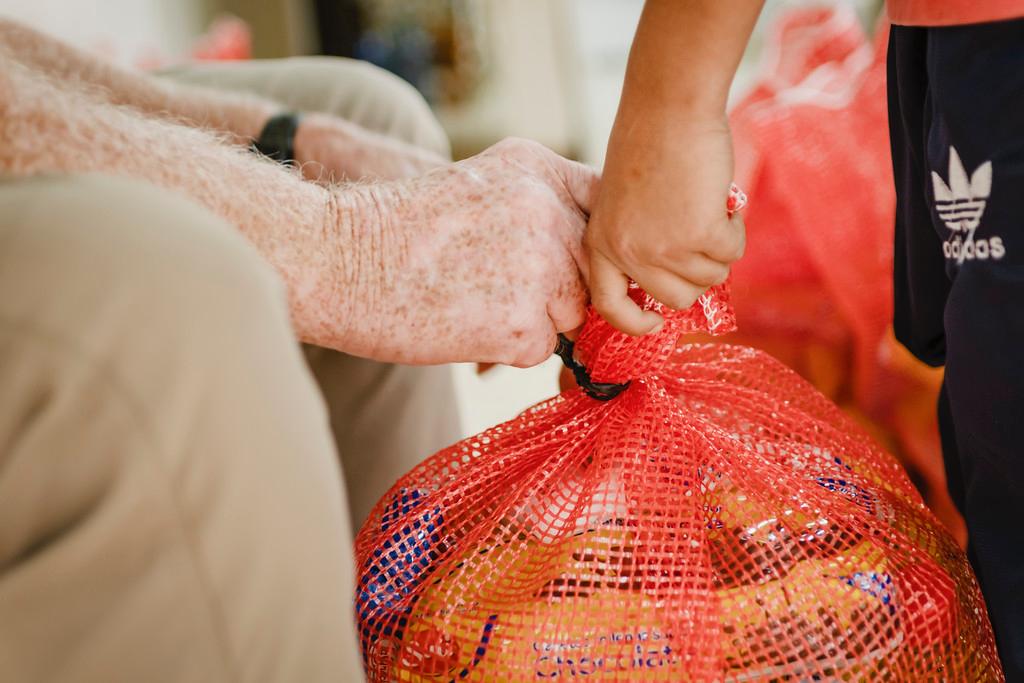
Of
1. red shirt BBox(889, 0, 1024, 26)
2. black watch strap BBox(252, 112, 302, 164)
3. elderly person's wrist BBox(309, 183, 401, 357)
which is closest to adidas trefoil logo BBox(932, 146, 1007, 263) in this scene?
red shirt BBox(889, 0, 1024, 26)

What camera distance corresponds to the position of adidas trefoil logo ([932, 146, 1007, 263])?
0.50m

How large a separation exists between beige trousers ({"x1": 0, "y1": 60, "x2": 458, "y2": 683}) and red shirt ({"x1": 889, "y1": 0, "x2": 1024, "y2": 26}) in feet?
1.31

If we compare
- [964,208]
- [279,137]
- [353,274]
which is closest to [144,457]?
[353,274]

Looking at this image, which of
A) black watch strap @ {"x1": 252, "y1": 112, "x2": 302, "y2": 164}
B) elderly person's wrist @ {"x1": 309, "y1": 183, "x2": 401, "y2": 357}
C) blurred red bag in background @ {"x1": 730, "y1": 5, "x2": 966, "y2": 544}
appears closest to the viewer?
elderly person's wrist @ {"x1": 309, "y1": 183, "x2": 401, "y2": 357}

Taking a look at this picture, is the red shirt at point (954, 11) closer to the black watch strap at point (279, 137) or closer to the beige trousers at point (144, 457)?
the beige trousers at point (144, 457)

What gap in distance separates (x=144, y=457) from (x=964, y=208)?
1.50ft

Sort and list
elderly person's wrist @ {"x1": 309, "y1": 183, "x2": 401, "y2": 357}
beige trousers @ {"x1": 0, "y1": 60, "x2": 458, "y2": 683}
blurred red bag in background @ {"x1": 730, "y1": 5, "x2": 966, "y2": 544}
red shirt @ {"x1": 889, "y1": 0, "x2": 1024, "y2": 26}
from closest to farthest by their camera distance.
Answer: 1. beige trousers @ {"x1": 0, "y1": 60, "x2": 458, "y2": 683}
2. red shirt @ {"x1": 889, "y1": 0, "x2": 1024, "y2": 26}
3. elderly person's wrist @ {"x1": 309, "y1": 183, "x2": 401, "y2": 357}
4. blurred red bag in background @ {"x1": 730, "y1": 5, "x2": 966, "y2": 544}

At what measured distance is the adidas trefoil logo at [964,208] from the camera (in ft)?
1.63

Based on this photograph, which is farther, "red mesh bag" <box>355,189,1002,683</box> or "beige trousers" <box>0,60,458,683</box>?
"red mesh bag" <box>355,189,1002,683</box>

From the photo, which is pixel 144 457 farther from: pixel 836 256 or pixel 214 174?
pixel 836 256

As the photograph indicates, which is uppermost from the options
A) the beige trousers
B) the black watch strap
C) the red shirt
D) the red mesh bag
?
the red shirt

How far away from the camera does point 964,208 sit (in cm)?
52

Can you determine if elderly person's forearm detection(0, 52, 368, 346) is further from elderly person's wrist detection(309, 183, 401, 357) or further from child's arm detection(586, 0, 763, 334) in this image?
child's arm detection(586, 0, 763, 334)

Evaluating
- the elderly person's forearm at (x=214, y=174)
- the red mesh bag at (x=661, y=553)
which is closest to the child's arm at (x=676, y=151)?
the red mesh bag at (x=661, y=553)
